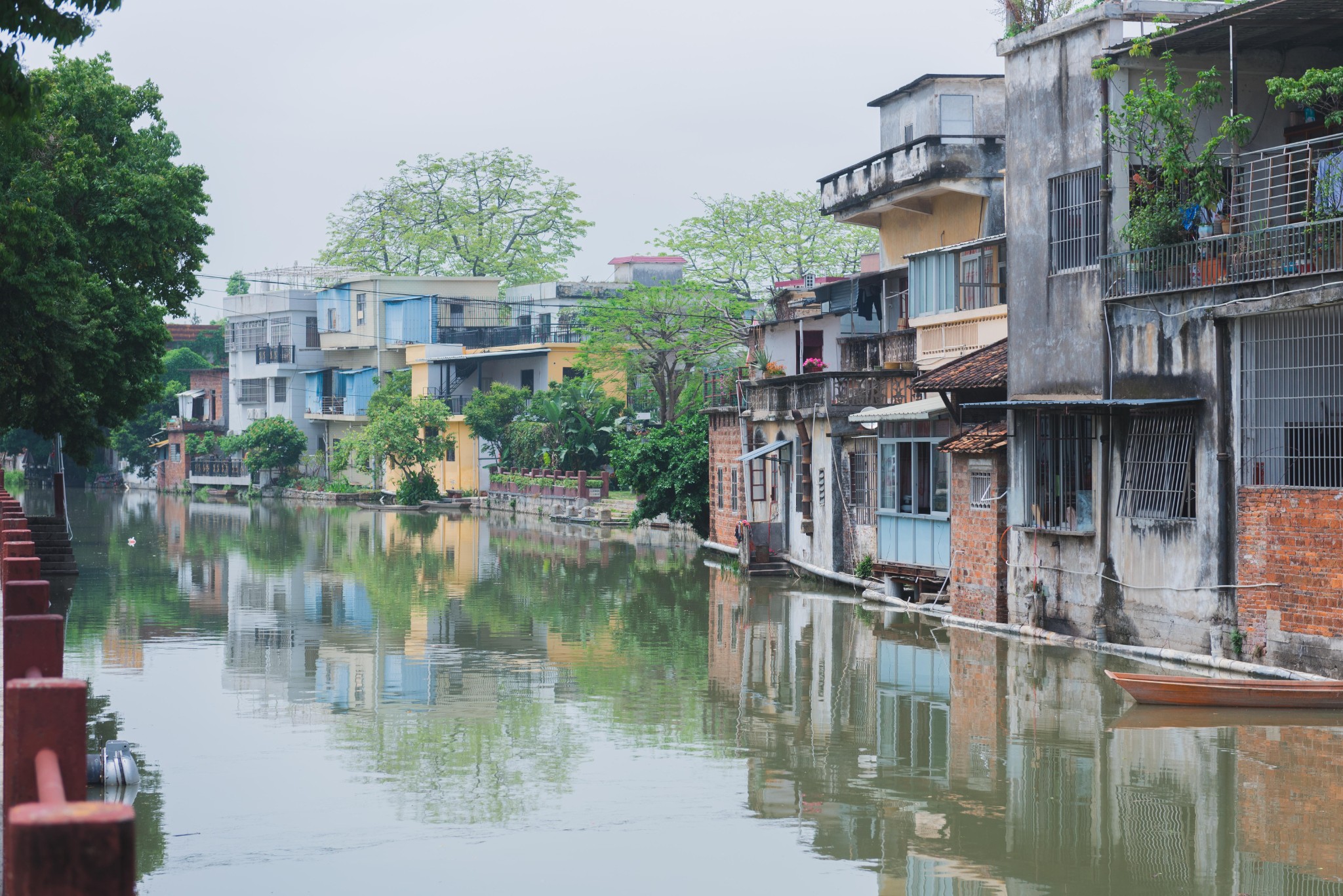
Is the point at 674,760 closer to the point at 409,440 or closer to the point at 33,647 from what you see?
the point at 33,647

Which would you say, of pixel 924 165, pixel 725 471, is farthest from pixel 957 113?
pixel 725 471

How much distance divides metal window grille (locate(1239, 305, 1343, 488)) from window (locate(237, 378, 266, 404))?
61.5 meters

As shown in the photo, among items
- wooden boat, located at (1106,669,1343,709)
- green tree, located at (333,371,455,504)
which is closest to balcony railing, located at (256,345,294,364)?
green tree, located at (333,371,455,504)

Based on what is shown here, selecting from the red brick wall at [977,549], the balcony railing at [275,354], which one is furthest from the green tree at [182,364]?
the red brick wall at [977,549]

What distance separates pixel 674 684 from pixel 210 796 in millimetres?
6570

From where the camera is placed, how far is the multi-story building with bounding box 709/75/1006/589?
77.6 ft

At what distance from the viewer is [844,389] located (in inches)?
1052

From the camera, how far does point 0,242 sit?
1803 cm

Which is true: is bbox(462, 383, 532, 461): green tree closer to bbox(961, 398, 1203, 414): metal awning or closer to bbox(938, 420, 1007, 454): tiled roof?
bbox(938, 420, 1007, 454): tiled roof

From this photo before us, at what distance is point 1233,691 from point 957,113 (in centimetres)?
1945

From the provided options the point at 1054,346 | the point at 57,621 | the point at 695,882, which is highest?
the point at 1054,346

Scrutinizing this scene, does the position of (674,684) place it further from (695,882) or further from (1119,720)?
(695,882)

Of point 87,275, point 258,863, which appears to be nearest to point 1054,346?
point 258,863

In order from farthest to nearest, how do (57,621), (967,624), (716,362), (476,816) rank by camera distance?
(716,362), (967,624), (476,816), (57,621)
